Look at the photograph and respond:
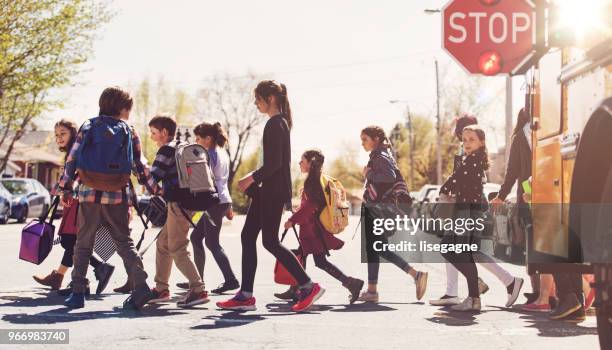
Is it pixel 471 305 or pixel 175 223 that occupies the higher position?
pixel 175 223

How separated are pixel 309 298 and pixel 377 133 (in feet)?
5.85

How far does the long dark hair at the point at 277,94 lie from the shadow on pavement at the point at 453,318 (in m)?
1.96

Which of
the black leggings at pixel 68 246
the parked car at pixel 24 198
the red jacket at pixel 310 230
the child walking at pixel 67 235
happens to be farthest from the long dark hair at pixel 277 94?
the parked car at pixel 24 198

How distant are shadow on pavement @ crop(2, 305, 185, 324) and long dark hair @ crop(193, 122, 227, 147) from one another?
1864 mm

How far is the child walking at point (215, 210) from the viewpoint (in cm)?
859

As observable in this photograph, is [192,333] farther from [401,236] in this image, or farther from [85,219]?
[401,236]

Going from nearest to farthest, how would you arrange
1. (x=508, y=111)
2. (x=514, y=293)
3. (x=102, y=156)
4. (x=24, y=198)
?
(x=102, y=156) → (x=514, y=293) → (x=508, y=111) → (x=24, y=198)

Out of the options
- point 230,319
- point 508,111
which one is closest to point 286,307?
point 230,319

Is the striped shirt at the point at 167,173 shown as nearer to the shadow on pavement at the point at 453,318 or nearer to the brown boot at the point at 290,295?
the brown boot at the point at 290,295

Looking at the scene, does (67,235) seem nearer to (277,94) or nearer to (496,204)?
(277,94)

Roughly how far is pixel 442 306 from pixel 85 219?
3.17 m

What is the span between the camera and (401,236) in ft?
72.5

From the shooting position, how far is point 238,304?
7.43 m


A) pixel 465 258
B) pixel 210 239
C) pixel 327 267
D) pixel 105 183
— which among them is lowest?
pixel 327 267
